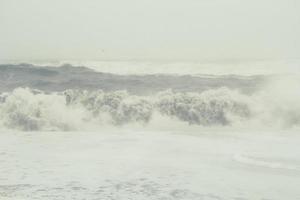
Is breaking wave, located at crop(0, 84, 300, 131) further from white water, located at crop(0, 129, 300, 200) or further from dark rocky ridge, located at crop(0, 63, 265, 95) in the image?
white water, located at crop(0, 129, 300, 200)

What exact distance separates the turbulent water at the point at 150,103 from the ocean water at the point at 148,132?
0.02 m

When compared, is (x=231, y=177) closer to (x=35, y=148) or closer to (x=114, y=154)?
(x=114, y=154)

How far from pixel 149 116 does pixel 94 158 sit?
3302mm

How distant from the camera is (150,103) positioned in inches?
359

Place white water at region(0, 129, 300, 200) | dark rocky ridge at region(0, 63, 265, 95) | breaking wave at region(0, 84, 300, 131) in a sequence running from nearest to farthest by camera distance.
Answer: white water at region(0, 129, 300, 200) < breaking wave at region(0, 84, 300, 131) < dark rocky ridge at region(0, 63, 265, 95)

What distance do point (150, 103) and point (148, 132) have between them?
5.44ft

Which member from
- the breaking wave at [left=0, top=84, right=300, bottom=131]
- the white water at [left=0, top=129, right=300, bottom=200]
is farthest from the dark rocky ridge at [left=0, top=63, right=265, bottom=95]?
the white water at [left=0, top=129, right=300, bottom=200]

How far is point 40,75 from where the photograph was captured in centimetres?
1244

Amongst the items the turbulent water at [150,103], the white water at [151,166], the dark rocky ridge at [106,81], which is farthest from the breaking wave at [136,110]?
the white water at [151,166]

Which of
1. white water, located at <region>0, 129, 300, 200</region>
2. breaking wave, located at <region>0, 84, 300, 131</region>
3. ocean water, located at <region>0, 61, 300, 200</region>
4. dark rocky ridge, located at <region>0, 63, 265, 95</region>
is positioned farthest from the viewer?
dark rocky ridge, located at <region>0, 63, 265, 95</region>

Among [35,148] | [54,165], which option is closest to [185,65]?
A: [35,148]

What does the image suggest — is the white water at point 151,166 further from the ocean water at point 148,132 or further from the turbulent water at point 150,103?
the turbulent water at point 150,103

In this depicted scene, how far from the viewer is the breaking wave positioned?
8.37 meters

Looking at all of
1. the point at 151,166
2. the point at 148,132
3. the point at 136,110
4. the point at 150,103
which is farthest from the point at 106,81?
the point at 151,166
